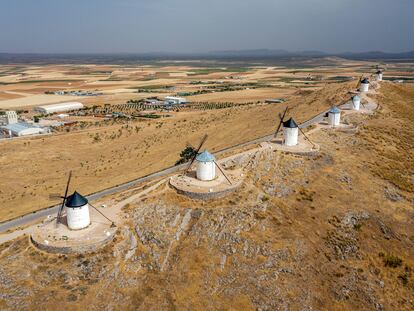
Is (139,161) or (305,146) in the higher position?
(305,146)

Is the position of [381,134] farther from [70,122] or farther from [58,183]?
[70,122]

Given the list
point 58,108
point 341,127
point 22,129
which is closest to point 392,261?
point 341,127

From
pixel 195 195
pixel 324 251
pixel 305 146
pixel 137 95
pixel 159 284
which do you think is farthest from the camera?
pixel 137 95

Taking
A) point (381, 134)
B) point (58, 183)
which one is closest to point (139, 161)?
point (58, 183)

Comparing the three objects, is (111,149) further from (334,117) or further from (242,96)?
(242,96)

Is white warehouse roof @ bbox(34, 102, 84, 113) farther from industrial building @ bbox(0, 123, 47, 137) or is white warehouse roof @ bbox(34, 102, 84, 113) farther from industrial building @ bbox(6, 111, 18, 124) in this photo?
industrial building @ bbox(0, 123, 47, 137)

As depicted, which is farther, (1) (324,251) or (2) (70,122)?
(2) (70,122)
